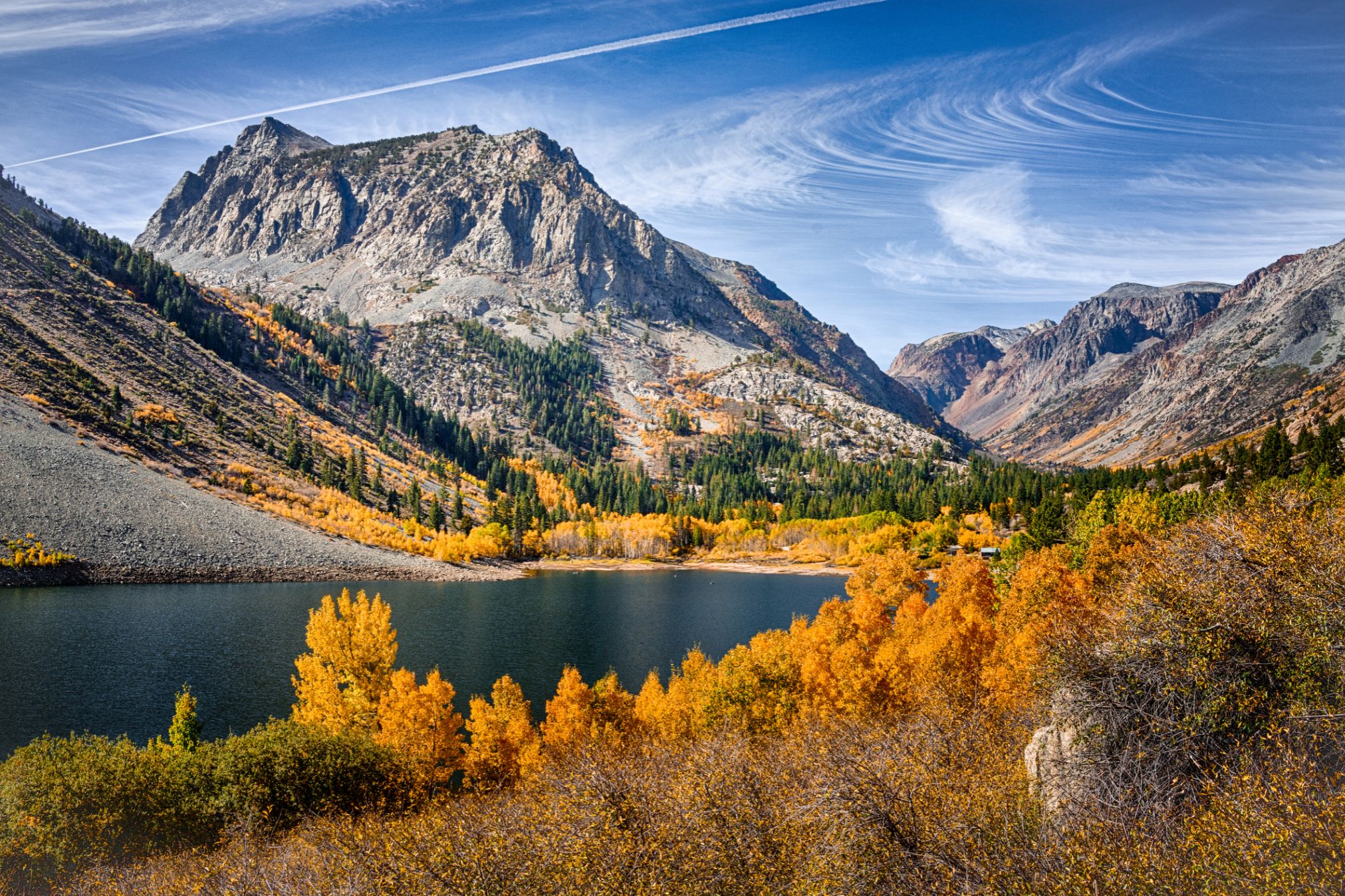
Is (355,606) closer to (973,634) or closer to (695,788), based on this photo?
(695,788)

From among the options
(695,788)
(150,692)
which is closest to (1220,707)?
(695,788)

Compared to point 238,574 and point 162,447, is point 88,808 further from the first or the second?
point 162,447

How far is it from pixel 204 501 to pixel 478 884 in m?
124


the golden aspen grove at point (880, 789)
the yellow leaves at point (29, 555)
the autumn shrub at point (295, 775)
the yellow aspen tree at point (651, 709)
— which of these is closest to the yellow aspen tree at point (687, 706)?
the yellow aspen tree at point (651, 709)

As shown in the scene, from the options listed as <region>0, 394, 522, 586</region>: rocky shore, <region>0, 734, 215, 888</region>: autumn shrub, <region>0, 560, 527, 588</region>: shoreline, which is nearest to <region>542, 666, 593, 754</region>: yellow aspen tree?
<region>0, 734, 215, 888</region>: autumn shrub

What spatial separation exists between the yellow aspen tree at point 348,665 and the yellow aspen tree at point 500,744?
23.3 feet

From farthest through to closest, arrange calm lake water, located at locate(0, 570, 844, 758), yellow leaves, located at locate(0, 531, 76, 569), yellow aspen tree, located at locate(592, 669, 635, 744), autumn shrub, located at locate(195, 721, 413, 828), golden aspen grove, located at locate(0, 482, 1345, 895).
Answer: yellow leaves, located at locate(0, 531, 76, 569) < calm lake water, located at locate(0, 570, 844, 758) < yellow aspen tree, located at locate(592, 669, 635, 744) < autumn shrub, located at locate(195, 721, 413, 828) < golden aspen grove, located at locate(0, 482, 1345, 895)

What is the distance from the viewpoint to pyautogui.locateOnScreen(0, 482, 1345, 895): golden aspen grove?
544 inches

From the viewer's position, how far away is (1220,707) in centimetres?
1728

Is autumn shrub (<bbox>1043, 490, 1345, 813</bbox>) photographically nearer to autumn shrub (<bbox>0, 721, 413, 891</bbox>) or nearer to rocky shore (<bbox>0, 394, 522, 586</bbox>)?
autumn shrub (<bbox>0, 721, 413, 891</bbox>)

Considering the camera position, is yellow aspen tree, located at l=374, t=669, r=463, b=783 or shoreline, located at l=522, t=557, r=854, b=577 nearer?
yellow aspen tree, located at l=374, t=669, r=463, b=783

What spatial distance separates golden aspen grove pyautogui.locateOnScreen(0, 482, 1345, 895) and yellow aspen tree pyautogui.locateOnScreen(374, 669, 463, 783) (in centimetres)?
22

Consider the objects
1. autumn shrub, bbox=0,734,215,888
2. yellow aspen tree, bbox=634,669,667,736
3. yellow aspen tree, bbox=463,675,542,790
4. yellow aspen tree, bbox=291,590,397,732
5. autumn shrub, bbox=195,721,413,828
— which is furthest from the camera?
yellow aspen tree, bbox=634,669,667,736

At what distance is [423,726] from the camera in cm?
3641
